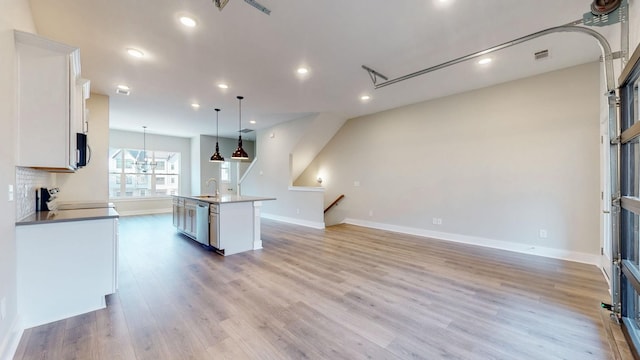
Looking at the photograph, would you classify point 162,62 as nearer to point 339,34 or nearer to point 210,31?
point 210,31

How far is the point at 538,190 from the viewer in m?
4.07

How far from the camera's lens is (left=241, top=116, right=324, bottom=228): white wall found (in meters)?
6.54

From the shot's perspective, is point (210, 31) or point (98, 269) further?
point (210, 31)

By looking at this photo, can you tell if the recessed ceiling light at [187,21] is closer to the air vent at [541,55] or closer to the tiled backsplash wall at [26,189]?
the tiled backsplash wall at [26,189]

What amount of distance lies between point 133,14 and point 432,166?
520 cm

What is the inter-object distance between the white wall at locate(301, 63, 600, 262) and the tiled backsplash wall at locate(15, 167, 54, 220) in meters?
5.66

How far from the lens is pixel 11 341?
1774mm

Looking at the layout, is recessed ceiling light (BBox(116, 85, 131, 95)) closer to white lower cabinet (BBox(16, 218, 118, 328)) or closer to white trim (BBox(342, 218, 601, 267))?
white lower cabinet (BBox(16, 218, 118, 328))

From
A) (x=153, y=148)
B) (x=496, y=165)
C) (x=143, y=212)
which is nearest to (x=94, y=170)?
(x=143, y=212)

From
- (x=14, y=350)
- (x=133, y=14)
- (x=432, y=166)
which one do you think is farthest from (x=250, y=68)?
(x=432, y=166)

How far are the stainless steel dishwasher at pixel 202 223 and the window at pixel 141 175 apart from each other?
5.47m

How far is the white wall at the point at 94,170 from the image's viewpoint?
14.3 ft

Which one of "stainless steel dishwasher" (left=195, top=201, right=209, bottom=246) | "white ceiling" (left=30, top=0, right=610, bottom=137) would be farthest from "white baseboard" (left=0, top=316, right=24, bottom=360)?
"white ceiling" (left=30, top=0, right=610, bottom=137)

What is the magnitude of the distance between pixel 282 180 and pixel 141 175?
16.8 ft
